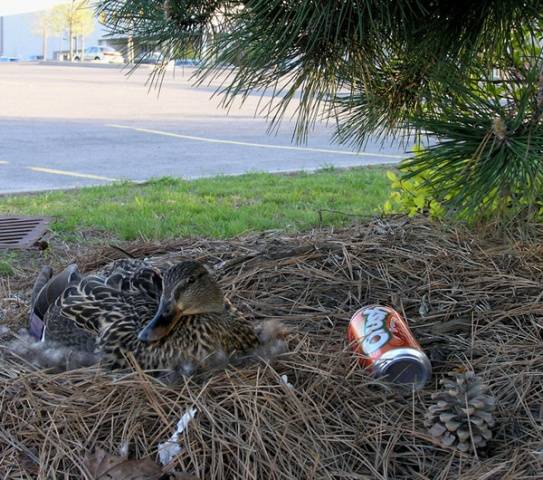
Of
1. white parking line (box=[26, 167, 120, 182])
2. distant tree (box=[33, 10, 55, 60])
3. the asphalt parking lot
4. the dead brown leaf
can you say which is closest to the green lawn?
the asphalt parking lot

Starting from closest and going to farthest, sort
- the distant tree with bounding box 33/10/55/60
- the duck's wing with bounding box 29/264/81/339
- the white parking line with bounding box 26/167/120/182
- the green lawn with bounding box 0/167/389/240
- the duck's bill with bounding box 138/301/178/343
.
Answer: the duck's bill with bounding box 138/301/178/343
the duck's wing with bounding box 29/264/81/339
the green lawn with bounding box 0/167/389/240
the white parking line with bounding box 26/167/120/182
the distant tree with bounding box 33/10/55/60

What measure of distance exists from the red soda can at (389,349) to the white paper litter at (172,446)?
75cm

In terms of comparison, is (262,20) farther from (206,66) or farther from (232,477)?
(232,477)

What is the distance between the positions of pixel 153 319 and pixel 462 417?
3.73 ft

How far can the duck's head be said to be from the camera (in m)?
2.71

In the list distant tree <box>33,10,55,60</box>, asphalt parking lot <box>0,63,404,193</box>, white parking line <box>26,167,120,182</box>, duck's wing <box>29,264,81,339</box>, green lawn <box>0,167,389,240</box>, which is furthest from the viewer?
distant tree <box>33,10,55,60</box>

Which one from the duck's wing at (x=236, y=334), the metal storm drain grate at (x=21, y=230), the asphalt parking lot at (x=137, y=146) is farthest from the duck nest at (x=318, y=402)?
the asphalt parking lot at (x=137, y=146)

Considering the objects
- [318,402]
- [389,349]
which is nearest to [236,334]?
[318,402]

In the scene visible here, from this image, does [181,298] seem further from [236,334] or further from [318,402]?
[318,402]

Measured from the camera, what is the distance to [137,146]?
11773 millimetres

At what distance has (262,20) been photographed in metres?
2.65

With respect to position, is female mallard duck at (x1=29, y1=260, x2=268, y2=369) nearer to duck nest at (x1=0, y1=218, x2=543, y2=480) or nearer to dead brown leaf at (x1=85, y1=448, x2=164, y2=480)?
duck nest at (x1=0, y1=218, x2=543, y2=480)

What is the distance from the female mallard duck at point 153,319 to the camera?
2.75 meters

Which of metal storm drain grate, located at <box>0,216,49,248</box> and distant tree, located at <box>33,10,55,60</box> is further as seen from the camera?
distant tree, located at <box>33,10,55,60</box>
